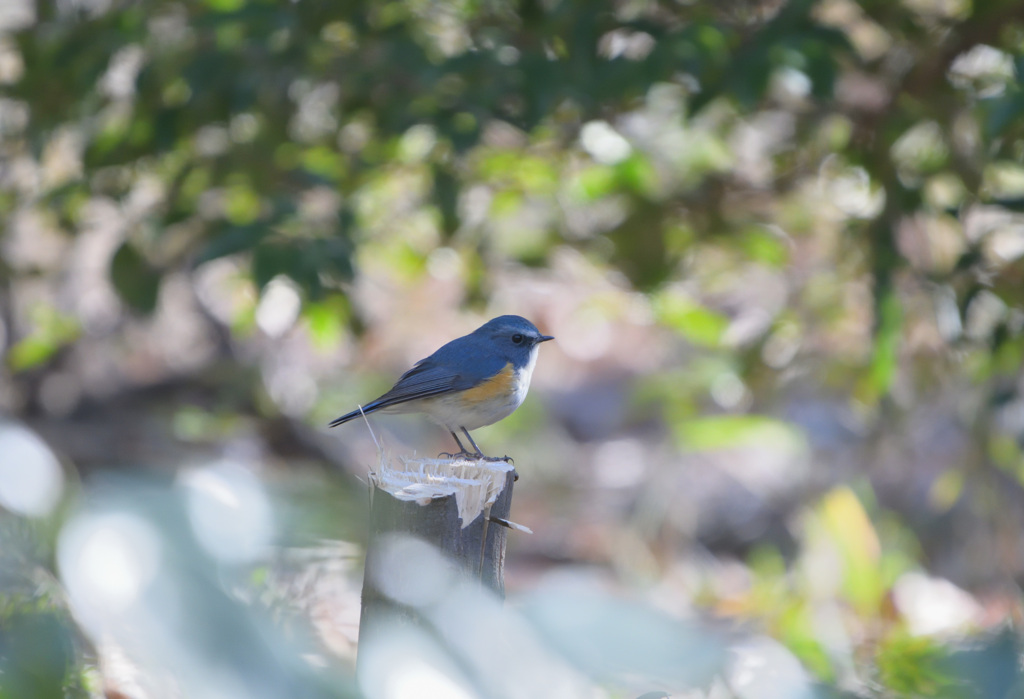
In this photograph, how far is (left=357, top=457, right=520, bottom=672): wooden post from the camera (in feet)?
4.28

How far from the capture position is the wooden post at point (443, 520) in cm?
130

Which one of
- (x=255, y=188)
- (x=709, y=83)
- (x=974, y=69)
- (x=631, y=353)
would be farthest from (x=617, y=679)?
(x=631, y=353)

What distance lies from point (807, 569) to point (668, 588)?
35.9 inches

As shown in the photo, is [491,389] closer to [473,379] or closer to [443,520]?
[473,379]

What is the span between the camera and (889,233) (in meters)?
3.08

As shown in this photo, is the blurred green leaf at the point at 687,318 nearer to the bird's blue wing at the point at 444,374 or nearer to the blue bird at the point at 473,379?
the blue bird at the point at 473,379

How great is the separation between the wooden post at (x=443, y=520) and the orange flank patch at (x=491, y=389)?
592 millimetres

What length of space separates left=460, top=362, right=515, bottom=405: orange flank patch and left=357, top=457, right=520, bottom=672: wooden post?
0.59m

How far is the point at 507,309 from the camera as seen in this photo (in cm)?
506

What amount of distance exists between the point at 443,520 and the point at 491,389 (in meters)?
0.83

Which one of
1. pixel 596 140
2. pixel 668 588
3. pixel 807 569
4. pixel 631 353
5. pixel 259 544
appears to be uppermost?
pixel 259 544

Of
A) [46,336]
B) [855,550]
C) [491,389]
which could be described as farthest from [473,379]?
[855,550]

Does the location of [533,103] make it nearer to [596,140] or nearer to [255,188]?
[596,140]

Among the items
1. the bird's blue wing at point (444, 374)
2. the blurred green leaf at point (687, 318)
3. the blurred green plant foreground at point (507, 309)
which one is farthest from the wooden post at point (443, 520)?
the blurred green leaf at point (687, 318)
